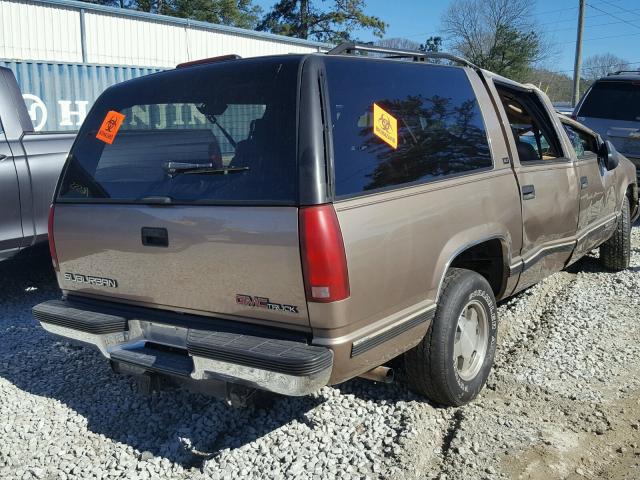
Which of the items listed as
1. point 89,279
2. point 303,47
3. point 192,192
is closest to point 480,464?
point 192,192

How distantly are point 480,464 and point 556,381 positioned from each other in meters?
1.15

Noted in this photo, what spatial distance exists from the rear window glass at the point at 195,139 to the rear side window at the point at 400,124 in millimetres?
260

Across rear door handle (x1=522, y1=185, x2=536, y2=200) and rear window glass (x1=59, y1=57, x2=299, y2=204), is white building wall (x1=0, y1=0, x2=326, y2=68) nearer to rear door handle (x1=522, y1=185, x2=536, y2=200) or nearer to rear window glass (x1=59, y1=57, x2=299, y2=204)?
rear window glass (x1=59, y1=57, x2=299, y2=204)

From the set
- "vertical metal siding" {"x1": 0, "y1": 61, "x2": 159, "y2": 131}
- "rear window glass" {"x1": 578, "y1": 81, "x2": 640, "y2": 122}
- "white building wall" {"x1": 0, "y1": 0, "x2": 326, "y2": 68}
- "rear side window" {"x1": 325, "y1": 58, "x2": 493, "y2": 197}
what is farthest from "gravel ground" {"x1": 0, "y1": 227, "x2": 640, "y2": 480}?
"white building wall" {"x1": 0, "y1": 0, "x2": 326, "y2": 68}

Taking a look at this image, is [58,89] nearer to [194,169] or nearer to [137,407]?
[137,407]

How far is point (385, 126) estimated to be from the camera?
10.0 ft

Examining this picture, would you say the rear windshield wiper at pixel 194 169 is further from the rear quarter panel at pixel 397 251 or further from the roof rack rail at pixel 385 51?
the roof rack rail at pixel 385 51

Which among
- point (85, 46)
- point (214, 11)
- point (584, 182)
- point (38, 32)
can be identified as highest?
point (214, 11)

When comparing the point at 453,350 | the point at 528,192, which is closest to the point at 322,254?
the point at 453,350

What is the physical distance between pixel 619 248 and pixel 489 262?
2.87 m

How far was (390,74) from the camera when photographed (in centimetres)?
326

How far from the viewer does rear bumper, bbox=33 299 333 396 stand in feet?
8.46

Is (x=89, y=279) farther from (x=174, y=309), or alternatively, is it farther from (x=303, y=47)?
(x=303, y=47)

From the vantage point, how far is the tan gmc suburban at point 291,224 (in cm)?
265
